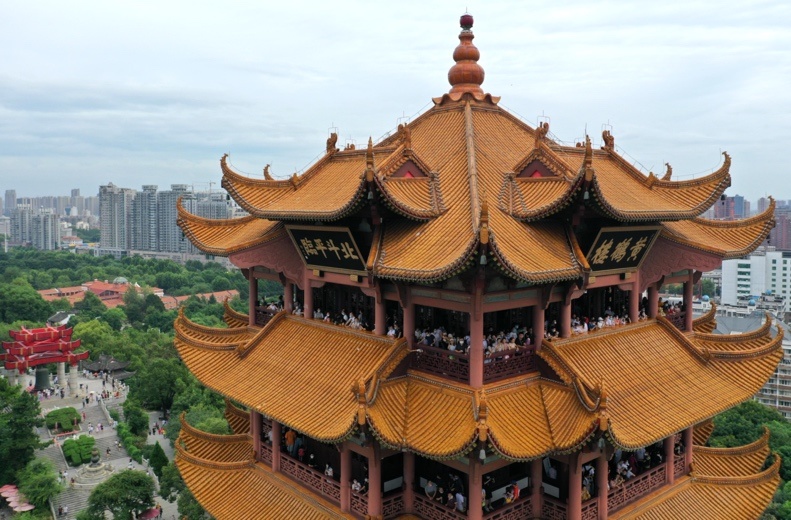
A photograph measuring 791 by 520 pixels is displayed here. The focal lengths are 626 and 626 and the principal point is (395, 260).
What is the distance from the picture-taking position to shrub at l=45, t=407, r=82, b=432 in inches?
2488

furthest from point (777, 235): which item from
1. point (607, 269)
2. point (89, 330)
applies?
point (607, 269)

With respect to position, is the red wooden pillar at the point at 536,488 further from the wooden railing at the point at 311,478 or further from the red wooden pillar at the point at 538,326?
the wooden railing at the point at 311,478

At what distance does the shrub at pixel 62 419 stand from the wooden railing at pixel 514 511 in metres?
61.3

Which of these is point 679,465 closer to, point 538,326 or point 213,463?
point 538,326

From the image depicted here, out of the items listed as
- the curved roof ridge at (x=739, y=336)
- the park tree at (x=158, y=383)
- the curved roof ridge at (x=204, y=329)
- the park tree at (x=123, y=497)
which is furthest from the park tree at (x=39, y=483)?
the curved roof ridge at (x=739, y=336)

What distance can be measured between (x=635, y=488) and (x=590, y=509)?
2.22 m

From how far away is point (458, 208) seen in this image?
50.6 feet

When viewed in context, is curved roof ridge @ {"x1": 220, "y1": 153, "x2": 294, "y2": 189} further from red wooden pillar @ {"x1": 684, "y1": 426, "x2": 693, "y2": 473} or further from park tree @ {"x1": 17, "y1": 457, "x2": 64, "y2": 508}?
park tree @ {"x1": 17, "y1": 457, "x2": 64, "y2": 508}

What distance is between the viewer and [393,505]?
1524 cm

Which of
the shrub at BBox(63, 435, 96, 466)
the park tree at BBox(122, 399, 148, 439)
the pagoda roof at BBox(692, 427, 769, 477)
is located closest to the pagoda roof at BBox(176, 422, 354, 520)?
the pagoda roof at BBox(692, 427, 769, 477)

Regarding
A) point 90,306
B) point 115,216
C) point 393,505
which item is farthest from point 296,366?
point 115,216

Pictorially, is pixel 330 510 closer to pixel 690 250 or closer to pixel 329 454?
pixel 329 454

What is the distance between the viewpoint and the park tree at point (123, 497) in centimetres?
4175

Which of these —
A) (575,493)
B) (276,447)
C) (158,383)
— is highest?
(575,493)
